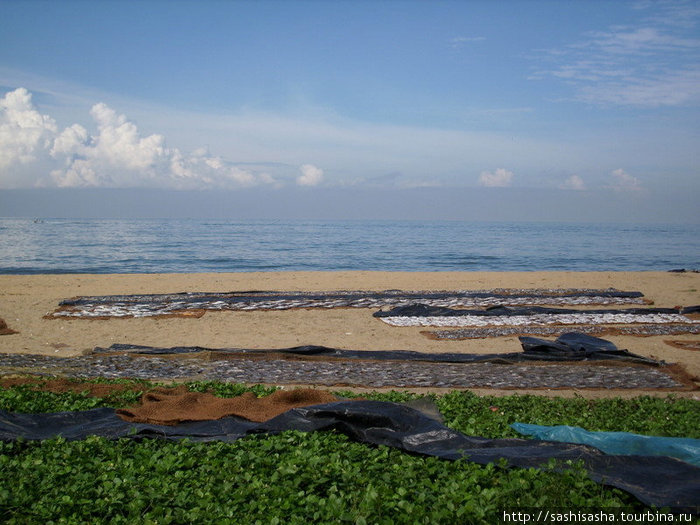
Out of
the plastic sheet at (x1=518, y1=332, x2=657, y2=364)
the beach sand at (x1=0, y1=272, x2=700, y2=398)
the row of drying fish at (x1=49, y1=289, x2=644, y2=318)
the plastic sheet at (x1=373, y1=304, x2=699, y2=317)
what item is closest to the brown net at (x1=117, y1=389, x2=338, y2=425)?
the beach sand at (x1=0, y1=272, x2=700, y2=398)

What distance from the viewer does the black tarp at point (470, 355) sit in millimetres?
9773

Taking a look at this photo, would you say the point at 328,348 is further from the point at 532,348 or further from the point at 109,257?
the point at 109,257

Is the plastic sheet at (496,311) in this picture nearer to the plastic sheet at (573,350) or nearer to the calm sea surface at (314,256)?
the plastic sheet at (573,350)

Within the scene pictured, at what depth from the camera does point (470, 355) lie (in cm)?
1008

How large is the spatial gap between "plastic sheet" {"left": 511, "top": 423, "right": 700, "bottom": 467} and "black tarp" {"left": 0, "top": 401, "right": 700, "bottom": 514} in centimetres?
52

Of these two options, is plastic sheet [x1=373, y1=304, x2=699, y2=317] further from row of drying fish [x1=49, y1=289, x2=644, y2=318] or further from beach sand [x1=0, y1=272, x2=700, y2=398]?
row of drying fish [x1=49, y1=289, x2=644, y2=318]

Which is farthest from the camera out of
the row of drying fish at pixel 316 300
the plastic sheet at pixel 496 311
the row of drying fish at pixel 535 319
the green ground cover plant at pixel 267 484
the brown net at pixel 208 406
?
the row of drying fish at pixel 316 300

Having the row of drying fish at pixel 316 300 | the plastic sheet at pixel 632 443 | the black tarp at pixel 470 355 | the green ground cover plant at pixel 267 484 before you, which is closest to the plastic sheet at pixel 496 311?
the row of drying fish at pixel 316 300

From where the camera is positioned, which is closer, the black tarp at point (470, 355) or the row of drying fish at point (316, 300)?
the black tarp at point (470, 355)

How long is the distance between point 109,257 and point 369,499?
1366 inches

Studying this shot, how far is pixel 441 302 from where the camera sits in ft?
53.9

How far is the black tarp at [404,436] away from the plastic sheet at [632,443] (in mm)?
516

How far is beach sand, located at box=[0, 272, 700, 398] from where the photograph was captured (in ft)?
37.0

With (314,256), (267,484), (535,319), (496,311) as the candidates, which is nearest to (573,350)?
(535,319)
